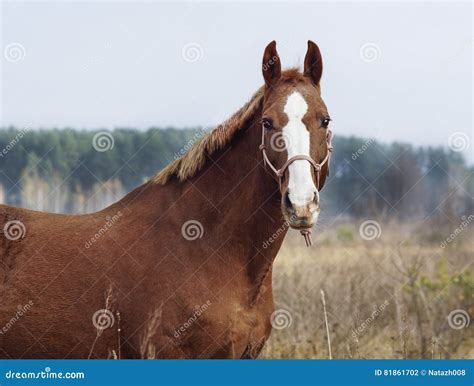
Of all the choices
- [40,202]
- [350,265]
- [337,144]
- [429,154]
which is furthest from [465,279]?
[337,144]

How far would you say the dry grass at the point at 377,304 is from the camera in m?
8.31

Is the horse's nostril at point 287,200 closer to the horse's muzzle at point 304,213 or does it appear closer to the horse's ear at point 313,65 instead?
the horse's muzzle at point 304,213

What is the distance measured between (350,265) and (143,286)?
7.07m

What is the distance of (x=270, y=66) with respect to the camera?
17.8 feet

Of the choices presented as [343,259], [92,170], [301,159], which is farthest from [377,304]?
[92,170]

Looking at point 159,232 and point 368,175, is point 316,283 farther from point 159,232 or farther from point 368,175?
point 368,175

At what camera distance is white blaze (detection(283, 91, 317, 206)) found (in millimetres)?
4641

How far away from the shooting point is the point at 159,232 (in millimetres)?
5473
